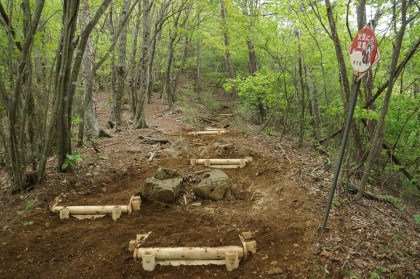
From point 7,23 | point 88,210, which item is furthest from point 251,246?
point 7,23

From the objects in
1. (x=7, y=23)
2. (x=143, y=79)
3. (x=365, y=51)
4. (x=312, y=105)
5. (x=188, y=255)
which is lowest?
(x=188, y=255)

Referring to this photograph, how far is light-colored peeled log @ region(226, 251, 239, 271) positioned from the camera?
3.40 m

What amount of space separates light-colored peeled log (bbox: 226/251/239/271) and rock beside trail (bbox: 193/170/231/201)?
1.94 m

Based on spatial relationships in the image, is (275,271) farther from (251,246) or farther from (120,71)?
(120,71)

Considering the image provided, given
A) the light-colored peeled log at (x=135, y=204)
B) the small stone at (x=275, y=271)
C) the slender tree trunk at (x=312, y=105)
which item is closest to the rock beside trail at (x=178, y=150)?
the light-colored peeled log at (x=135, y=204)

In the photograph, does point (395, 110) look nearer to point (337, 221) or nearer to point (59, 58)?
point (337, 221)

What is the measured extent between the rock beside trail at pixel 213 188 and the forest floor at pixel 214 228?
5.5 inches

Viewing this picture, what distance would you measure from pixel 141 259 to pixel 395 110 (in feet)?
21.2

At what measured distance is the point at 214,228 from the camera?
4.32m

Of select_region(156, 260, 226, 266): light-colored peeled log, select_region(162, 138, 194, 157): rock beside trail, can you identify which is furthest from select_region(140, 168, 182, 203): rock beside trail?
select_region(162, 138, 194, 157): rock beside trail

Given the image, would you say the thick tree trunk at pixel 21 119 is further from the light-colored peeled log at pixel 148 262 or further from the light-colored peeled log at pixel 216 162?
the light-colored peeled log at pixel 216 162

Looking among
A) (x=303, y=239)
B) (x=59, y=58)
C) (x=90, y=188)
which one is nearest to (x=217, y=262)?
(x=303, y=239)

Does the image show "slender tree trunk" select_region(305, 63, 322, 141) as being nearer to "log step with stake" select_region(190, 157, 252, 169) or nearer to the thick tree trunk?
"log step with stake" select_region(190, 157, 252, 169)

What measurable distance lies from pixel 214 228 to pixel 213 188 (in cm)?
115
